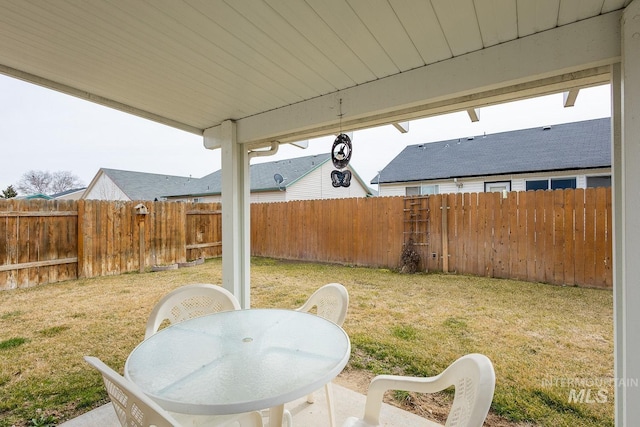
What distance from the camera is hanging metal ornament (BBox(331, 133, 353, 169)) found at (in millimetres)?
2439

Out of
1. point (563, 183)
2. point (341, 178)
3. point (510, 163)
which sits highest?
point (510, 163)

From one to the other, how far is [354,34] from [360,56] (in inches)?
9.0

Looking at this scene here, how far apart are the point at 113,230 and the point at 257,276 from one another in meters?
3.20

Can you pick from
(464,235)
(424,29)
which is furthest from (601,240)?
(424,29)

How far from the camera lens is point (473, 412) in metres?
0.83

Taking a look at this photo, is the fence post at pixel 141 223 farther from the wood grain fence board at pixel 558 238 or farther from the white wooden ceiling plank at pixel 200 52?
the wood grain fence board at pixel 558 238

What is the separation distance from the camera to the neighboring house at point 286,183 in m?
11.5

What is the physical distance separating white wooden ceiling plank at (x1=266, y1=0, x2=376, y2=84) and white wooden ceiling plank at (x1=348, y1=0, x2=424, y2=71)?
19cm

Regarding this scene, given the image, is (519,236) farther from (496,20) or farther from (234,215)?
(234,215)

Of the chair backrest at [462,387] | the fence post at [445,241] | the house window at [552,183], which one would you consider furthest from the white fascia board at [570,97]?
the house window at [552,183]

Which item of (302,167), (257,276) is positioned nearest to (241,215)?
(257,276)

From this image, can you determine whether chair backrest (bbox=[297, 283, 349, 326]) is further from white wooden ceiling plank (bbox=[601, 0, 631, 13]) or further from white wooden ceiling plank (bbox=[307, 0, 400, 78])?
white wooden ceiling plank (bbox=[601, 0, 631, 13])

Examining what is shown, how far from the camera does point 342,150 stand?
2459mm

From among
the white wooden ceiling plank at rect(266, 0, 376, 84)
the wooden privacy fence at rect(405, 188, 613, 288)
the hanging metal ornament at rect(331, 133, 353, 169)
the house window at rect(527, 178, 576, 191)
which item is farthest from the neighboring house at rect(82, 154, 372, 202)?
the white wooden ceiling plank at rect(266, 0, 376, 84)
